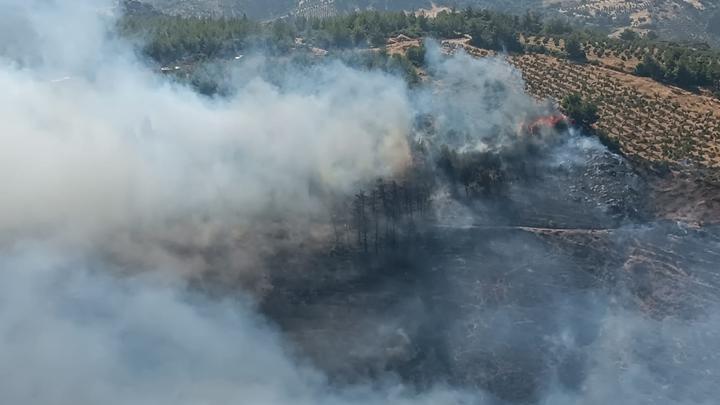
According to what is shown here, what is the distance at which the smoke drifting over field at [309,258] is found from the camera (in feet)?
161

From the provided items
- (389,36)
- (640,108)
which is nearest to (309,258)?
(640,108)

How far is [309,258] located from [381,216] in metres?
6.80

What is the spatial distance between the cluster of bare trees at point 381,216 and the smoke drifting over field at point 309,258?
3.40ft

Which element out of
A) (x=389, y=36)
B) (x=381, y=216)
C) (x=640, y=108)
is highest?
(x=389, y=36)

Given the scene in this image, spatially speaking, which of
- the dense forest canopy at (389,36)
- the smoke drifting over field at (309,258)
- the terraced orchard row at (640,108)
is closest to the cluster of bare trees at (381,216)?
the smoke drifting over field at (309,258)

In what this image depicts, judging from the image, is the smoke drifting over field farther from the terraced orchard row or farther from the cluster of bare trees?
the terraced orchard row

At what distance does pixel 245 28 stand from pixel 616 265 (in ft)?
194

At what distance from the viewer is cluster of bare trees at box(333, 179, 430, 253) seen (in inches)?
2234

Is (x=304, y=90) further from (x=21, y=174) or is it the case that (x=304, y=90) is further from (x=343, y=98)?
(x=21, y=174)

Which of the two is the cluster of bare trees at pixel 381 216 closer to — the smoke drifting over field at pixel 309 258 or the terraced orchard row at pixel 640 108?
the smoke drifting over field at pixel 309 258

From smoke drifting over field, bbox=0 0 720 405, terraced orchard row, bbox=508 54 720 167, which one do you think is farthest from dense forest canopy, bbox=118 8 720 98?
smoke drifting over field, bbox=0 0 720 405

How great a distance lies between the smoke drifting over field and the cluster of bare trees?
→ 104 centimetres

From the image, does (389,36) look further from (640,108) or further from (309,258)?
(309,258)

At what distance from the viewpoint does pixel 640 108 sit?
73.6 metres
